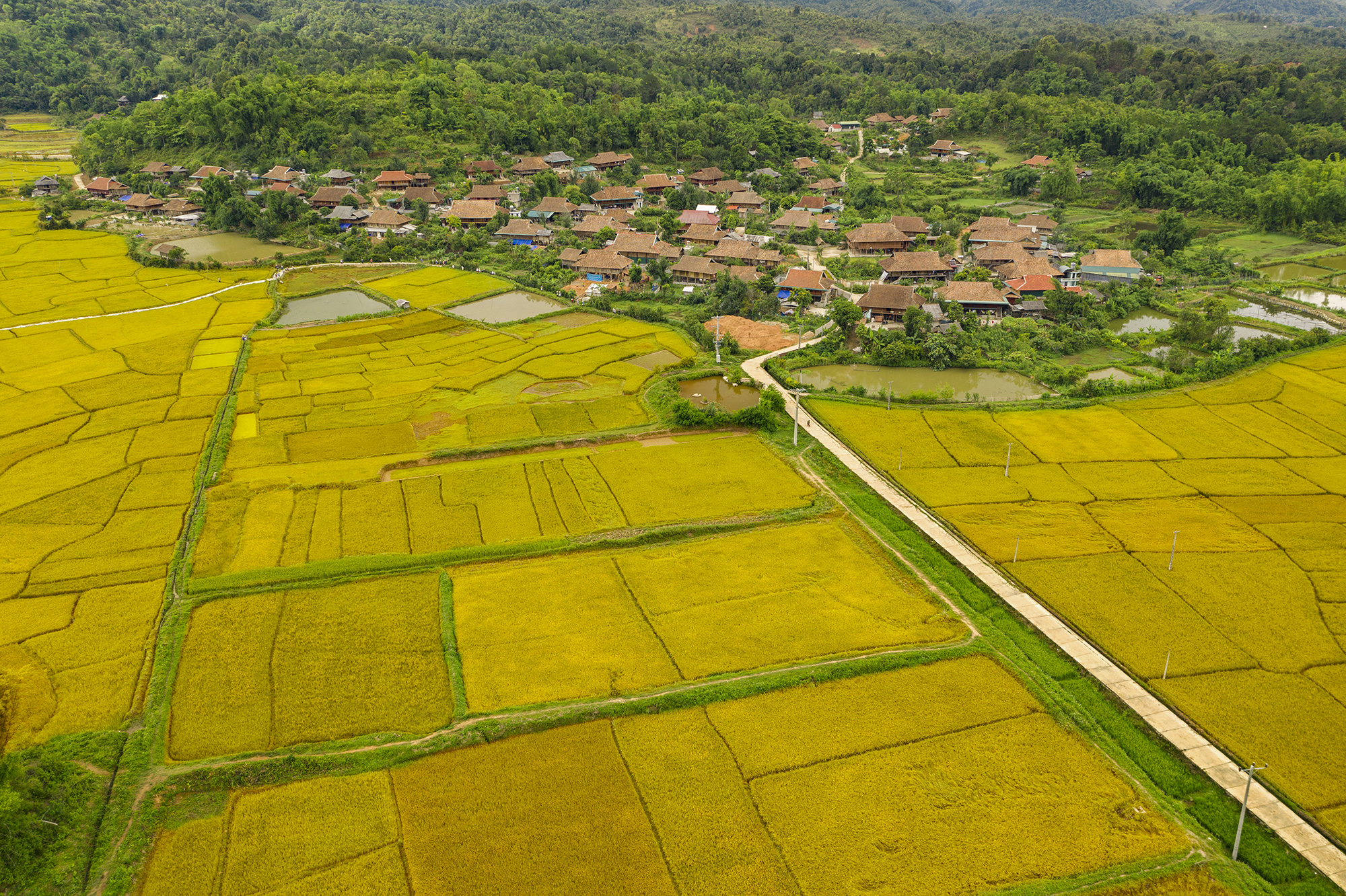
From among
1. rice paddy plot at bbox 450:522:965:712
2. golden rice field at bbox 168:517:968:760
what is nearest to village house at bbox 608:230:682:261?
rice paddy plot at bbox 450:522:965:712

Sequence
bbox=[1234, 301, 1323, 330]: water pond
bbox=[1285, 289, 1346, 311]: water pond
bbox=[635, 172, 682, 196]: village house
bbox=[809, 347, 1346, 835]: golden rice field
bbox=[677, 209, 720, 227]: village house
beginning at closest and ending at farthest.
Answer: bbox=[809, 347, 1346, 835]: golden rice field, bbox=[1234, 301, 1323, 330]: water pond, bbox=[1285, 289, 1346, 311]: water pond, bbox=[677, 209, 720, 227]: village house, bbox=[635, 172, 682, 196]: village house

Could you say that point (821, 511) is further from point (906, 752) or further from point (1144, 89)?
point (1144, 89)

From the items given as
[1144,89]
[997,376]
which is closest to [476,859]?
[997,376]

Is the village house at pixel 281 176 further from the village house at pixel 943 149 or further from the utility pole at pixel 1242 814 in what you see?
the utility pole at pixel 1242 814

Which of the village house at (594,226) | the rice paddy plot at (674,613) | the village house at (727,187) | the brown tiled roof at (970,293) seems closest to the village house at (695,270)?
the village house at (594,226)

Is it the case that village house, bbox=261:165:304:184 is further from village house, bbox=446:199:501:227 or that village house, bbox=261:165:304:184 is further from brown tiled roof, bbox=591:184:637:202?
brown tiled roof, bbox=591:184:637:202

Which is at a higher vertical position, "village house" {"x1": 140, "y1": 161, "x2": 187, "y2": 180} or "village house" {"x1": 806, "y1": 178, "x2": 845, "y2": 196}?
"village house" {"x1": 140, "y1": 161, "x2": 187, "y2": 180}
